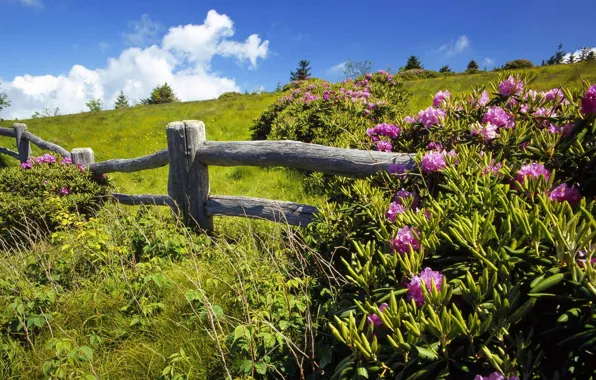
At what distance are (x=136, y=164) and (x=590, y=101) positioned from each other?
504 cm

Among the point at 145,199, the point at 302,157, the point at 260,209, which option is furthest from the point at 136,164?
the point at 302,157

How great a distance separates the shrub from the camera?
16.6ft

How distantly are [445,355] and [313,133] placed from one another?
555cm

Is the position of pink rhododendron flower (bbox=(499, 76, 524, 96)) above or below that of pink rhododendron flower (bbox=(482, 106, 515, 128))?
above

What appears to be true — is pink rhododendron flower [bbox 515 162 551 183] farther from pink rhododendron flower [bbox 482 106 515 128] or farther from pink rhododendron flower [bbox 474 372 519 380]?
pink rhododendron flower [bbox 474 372 519 380]

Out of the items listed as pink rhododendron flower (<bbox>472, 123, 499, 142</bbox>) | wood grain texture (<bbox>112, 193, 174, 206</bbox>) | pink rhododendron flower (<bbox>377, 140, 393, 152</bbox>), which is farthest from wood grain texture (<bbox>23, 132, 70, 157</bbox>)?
pink rhododendron flower (<bbox>472, 123, 499, 142</bbox>)

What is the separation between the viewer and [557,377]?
2.62 ft

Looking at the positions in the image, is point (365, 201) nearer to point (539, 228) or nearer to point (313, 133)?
point (539, 228)

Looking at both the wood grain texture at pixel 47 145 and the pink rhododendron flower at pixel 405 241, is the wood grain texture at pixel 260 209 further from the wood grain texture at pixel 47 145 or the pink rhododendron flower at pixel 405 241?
the wood grain texture at pixel 47 145

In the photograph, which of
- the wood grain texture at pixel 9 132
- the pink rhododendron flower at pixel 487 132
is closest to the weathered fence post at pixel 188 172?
the pink rhododendron flower at pixel 487 132

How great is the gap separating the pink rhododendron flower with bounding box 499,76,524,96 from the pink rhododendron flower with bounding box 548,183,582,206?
3.88ft

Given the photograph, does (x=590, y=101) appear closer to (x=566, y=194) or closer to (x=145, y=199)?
(x=566, y=194)

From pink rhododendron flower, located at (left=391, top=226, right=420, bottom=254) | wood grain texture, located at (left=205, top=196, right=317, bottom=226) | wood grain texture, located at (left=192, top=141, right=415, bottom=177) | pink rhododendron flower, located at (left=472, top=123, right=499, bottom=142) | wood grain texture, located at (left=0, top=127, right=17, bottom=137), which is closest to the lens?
pink rhododendron flower, located at (left=391, top=226, right=420, bottom=254)

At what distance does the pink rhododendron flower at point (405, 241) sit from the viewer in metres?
1.32
